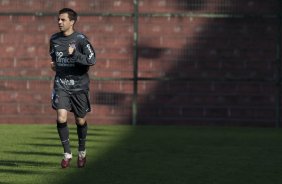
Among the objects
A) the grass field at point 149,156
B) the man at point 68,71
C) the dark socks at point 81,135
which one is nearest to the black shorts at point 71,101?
the man at point 68,71

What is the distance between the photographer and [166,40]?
1728 cm

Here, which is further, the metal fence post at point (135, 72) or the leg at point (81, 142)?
the metal fence post at point (135, 72)

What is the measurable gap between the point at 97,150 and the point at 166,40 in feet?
18.6

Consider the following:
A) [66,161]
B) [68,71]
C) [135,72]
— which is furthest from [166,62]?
[66,161]

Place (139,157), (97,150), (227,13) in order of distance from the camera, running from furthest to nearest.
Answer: (227,13) → (97,150) → (139,157)

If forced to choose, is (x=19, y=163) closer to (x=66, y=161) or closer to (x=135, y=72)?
(x=66, y=161)

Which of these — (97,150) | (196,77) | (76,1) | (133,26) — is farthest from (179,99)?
(97,150)

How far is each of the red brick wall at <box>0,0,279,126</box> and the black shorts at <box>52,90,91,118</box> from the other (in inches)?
286

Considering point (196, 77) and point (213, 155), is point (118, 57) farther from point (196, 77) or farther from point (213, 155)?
point (213, 155)

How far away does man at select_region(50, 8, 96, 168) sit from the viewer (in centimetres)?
963

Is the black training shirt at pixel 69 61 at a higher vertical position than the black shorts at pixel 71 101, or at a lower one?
higher

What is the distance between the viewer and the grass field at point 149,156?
29.2 feet

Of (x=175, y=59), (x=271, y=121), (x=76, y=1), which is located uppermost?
(x=76, y=1)

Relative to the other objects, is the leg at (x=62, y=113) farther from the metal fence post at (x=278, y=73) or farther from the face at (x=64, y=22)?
the metal fence post at (x=278, y=73)
